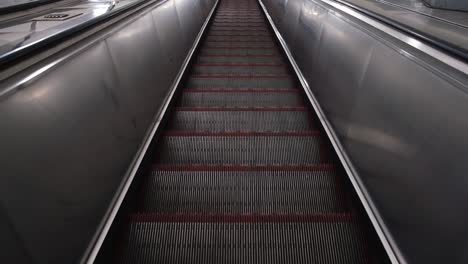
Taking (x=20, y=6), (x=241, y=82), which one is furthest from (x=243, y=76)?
(x=20, y=6)

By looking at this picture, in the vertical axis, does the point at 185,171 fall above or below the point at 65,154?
below

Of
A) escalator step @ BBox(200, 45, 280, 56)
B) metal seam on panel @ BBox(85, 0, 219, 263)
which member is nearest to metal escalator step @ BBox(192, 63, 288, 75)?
metal seam on panel @ BBox(85, 0, 219, 263)

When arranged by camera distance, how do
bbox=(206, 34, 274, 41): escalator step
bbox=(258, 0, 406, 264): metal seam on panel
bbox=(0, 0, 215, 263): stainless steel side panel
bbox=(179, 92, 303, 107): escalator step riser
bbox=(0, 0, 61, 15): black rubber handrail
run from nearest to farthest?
bbox=(0, 0, 215, 263): stainless steel side panel, bbox=(258, 0, 406, 264): metal seam on panel, bbox=(0, 0, 61, 15): black rubber handrail, bbox=(179, 92, 303, 107): escalator step riser, bbox=(206, 34, 274, 41): escalator step

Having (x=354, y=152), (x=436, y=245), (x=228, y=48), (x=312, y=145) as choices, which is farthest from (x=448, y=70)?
(x=228, y=48)

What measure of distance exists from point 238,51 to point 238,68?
1.01 meters

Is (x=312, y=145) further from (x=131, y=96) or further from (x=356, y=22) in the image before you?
(x=131, y=96)

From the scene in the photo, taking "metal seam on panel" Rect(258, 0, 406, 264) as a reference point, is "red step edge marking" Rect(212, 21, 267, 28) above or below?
below

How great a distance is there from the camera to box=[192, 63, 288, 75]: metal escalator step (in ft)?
14.9

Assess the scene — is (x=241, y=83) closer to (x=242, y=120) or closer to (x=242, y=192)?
(x=242, y=120)

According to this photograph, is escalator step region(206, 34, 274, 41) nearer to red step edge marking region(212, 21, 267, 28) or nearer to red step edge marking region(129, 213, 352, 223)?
red step edge marking region(212, 21, 267, 28)

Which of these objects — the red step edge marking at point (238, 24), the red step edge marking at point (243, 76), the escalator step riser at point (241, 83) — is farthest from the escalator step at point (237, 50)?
the red step edge marking at point (238, 24)

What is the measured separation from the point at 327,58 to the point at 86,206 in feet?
7.82

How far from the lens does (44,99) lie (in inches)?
47.6

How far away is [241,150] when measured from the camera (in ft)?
8.73
